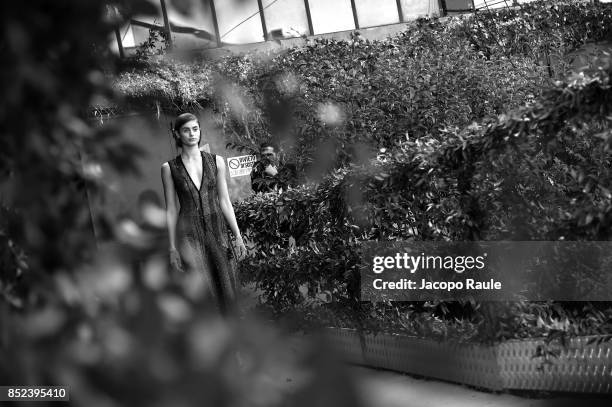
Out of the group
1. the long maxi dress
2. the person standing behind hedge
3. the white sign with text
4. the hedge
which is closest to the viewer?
the long maxi dress

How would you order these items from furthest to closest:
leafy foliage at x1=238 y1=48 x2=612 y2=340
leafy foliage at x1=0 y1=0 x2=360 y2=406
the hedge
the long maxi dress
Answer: the hedge
the long maxi dress
leafy foliage at x1=238 y1=48 x2=612 y2=340
leafy foliage at x1=0 y1=0 x2=360 y2=406

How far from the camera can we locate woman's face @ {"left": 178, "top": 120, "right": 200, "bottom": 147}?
561 cm

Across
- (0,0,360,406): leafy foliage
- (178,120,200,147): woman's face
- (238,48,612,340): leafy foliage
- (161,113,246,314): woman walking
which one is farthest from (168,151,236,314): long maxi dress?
(0,0,360,406): leafy foliage

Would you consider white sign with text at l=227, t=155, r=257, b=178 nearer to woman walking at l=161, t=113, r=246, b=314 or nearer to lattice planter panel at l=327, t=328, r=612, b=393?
woman walking at l=161, t=113, r=246, b=314

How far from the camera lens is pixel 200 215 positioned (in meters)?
5.66

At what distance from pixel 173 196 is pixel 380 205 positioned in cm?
136

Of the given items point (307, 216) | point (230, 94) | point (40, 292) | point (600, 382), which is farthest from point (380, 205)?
point (230, 94)

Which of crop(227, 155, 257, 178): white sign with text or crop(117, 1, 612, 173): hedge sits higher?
crop(117, 1, 612, 173): hedge

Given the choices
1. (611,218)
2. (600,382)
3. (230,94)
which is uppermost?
(230,94)

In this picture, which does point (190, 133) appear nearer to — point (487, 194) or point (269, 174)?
point (487, 194)

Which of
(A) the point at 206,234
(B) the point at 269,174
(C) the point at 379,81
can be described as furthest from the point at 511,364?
(C) the point at 379,81

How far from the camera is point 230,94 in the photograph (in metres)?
15.8

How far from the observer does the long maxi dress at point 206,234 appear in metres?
5.60

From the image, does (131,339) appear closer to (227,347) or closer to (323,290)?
(227,347)
